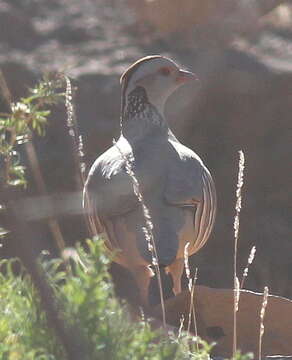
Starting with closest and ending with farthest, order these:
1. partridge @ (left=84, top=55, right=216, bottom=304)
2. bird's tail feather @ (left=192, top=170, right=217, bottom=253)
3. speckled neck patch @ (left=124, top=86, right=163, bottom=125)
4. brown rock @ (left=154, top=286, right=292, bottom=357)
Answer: brown rock @ (left=154, top=286, right=292, bottom=357) → partridge @ (left=84, top=55, right=216, bottom=304) → bird's tail feather @ (left=192, top=170, right=217, bottom=253) → speckled neck patch @ (left=124, top=86, right=163, bottom=125)

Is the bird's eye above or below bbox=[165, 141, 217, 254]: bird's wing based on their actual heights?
above

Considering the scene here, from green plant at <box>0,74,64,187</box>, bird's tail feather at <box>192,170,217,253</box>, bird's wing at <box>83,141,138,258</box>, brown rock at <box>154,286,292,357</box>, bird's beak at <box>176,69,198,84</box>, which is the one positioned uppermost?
bird's beak at <box>176,69,198,84</box>

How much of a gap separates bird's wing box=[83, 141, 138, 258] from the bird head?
27.9 inches

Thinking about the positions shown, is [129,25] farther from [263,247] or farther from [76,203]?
[76,203]

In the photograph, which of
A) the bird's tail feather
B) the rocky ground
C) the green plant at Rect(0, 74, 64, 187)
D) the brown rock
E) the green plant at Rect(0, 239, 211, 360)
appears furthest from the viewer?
the rocky ground

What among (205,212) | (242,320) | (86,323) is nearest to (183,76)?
(205,212)

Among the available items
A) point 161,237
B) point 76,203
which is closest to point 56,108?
point 76,203

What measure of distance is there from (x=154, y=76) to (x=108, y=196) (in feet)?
3.47

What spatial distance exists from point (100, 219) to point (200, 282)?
7.99 feet

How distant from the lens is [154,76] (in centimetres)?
612

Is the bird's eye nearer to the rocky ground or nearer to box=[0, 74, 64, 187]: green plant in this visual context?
the rocky ground

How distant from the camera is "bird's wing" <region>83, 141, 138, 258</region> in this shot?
5195 mm

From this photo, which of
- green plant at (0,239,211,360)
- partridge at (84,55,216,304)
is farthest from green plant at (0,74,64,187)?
partridge at (84,55,216,304)

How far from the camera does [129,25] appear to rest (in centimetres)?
976
